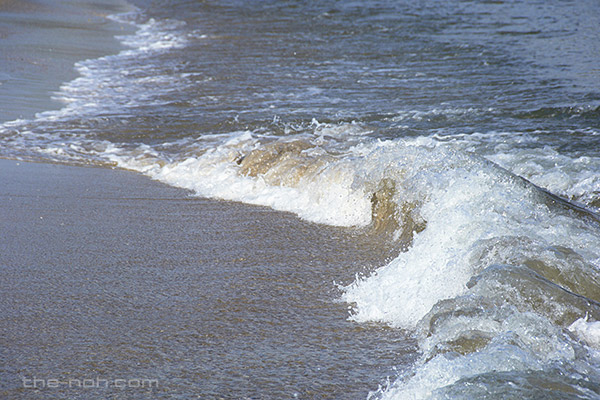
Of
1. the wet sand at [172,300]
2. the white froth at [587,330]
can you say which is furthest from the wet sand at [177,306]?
the white froth at [587,330]

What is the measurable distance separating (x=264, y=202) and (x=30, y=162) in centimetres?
251

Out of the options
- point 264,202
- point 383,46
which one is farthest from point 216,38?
point 264,202

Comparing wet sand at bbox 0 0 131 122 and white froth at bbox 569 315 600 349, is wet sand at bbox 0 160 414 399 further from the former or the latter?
wet sand at bbox 0 0 131 122

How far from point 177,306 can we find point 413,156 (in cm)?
214

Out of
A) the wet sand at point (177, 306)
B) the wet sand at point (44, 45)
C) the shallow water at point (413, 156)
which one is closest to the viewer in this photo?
the wet sand at point (177, 306)

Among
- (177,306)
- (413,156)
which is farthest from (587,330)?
(413,156)

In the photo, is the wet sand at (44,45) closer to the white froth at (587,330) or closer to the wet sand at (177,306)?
the wet sand at (177,306)

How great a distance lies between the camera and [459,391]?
2.08 meters

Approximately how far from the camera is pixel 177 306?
3.08m

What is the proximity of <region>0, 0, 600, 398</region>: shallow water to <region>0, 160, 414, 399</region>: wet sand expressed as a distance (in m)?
0.05

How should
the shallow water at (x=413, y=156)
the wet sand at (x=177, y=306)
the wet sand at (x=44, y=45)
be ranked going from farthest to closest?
the wet sand at (x=44, y=45)
the shallow water at (x=413, y=156)
the wet sand at (x=177, y=306)

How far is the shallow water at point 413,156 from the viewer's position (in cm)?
257

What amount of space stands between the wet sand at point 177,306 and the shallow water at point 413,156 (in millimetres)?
49

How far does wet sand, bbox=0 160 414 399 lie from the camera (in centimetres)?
245
